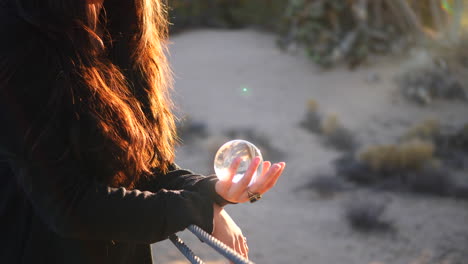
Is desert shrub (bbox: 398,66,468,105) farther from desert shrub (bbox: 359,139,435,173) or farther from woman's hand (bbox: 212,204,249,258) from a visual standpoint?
woman's hand (bbox: 212,204,249,258)

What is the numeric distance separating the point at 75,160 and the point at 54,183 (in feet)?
0.23

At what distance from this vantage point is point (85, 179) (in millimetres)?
999

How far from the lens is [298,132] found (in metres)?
8.77

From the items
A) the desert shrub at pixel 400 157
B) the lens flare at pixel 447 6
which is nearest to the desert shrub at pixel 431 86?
the lens flare at pixel 447 6

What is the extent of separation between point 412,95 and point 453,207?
13.8 feet

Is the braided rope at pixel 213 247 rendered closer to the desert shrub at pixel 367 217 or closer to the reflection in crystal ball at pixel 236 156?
the reflection in crystal ball at pixel 236 156

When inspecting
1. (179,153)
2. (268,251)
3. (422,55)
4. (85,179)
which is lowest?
(179,153)

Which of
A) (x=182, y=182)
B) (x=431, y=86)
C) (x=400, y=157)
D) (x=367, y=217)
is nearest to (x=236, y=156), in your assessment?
(x=182, y=182)

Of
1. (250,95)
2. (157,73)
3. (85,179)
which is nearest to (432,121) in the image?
(250,95)

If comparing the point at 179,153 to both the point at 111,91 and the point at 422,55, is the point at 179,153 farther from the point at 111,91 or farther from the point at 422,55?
the point at 111,91

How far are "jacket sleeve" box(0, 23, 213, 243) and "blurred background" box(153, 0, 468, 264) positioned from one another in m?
1.14

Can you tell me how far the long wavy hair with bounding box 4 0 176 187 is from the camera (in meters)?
1.00

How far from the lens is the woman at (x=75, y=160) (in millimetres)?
930

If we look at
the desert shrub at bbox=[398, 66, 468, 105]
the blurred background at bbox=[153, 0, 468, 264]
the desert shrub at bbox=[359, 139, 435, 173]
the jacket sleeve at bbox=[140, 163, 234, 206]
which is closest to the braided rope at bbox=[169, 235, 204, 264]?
the jacket sleeve at bbox=[140, 163, 234, 206]
